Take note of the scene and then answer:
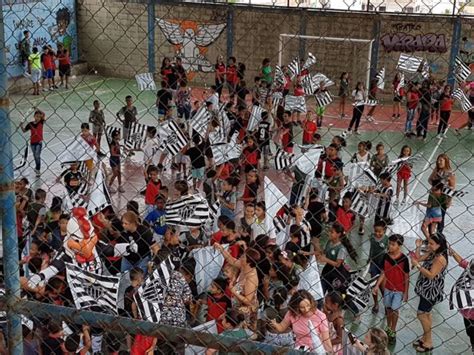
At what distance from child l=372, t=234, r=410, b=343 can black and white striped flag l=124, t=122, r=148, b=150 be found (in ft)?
19.4

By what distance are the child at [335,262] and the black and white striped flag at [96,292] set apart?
9.45 feet

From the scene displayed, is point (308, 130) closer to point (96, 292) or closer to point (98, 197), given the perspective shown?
point (98, 197)

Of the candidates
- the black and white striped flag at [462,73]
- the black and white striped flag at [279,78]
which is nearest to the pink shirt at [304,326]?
the black and white striped flag at [462,73]

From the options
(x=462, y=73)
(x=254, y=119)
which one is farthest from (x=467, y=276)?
(x=462, y=73)

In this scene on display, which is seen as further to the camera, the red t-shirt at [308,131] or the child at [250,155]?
the red t-shirt at [308,131]

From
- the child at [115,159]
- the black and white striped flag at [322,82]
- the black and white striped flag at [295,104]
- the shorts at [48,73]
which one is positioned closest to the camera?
the child at [115,159]

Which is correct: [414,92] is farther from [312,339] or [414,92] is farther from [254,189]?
[312,339]

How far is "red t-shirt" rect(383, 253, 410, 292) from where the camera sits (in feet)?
24.1

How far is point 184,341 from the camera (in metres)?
3.34

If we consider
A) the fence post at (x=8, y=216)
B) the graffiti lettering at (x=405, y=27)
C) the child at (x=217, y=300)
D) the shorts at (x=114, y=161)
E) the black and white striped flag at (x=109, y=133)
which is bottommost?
the shorts at (x=114, y=161)

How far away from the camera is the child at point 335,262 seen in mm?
7438

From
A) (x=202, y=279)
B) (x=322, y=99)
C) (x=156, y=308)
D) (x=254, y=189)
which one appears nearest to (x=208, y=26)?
(x=322, y=99)

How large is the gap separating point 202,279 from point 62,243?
71.9 inches

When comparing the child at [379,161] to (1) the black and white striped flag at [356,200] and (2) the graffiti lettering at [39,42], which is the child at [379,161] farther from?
(2) the graffiti lettering at [39,42]
